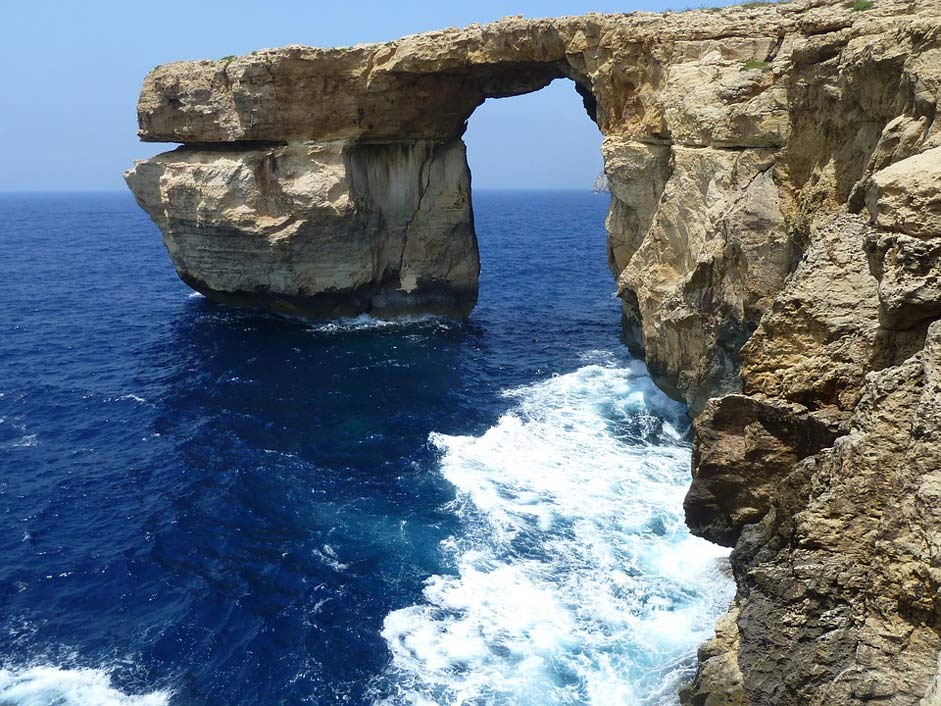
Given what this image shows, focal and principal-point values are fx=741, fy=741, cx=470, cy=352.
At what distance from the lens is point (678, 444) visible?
97.2 feet

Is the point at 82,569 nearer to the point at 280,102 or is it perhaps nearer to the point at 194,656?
the point at 194,656

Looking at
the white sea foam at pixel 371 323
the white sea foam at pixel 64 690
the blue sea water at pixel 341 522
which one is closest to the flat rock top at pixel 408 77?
the white sea foam at pixel 371 323

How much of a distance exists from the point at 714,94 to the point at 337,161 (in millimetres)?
24728

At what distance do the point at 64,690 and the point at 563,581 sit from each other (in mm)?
12887

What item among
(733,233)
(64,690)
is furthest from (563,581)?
(64,690)

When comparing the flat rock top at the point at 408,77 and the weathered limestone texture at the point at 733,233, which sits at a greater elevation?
the flat rock top at the point at 408,77

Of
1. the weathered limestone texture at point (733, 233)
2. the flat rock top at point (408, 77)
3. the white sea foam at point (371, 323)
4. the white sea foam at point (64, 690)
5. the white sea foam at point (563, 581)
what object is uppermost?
the flat rock top at point (408, 77)

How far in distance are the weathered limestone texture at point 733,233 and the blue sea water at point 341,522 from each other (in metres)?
4.80

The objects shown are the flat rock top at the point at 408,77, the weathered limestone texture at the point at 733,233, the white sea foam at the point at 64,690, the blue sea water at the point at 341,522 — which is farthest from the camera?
the flat rock top at the point at 408,77

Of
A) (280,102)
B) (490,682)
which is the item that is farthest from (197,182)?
(490,682)

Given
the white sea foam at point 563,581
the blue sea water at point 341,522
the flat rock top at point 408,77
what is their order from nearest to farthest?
the white sea foam at point 563,581 < the blue sea water at point 341,522 < the flat rock top at point 408,77

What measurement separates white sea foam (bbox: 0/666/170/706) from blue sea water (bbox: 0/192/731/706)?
0.22ft

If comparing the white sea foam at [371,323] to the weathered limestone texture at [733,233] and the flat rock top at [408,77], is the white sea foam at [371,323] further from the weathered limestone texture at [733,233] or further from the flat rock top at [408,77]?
the flat rock top at [408,77]

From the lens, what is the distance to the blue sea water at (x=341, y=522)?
18.2 metres
